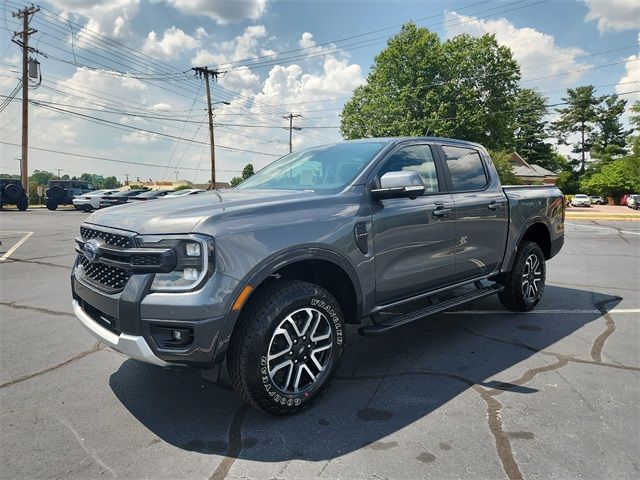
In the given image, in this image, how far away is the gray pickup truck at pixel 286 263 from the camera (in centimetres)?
258

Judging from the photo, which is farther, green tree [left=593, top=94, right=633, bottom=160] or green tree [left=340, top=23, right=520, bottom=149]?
green tree [left=593, top=94, right=633, bottom=160]

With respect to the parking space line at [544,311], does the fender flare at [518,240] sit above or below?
above

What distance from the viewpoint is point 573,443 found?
262cm

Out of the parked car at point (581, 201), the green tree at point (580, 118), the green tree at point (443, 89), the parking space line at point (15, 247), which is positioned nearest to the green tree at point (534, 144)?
the green tree at point (580, 118)

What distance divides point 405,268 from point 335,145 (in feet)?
4.61

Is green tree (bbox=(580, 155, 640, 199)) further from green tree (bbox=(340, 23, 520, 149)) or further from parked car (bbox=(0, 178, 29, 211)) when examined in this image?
parked car (bbox=(0, 178, 29, 211))

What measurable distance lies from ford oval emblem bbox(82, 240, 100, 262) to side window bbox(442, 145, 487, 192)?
3129 millimetres

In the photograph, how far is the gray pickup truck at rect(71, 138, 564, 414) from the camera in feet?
8.47

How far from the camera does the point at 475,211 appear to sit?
14.6ft

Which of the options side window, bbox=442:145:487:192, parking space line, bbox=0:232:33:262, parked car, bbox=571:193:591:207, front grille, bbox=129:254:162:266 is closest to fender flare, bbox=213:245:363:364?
front grille, bbox=129:254:162:266

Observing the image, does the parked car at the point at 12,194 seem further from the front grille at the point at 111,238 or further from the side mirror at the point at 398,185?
the side mirror at the point at 398,185

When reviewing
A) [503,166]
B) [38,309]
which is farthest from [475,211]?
[503,166]

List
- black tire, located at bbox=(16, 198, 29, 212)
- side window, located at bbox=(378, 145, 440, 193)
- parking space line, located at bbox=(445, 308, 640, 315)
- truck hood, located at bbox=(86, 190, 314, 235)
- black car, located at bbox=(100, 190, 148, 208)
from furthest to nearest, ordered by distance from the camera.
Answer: black tire, located at bbox=(16, 198, 29, 212) → black car, located at bbox=(100, 190, 148, 208) → parking space line, located at bbox=(445, 308, 640, 315) → side window, located at bbox=(378, 145, 440, 193) → truck hood, located at bbox=(86, 190, 314, 235)

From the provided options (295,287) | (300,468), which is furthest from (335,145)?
(300,468)
